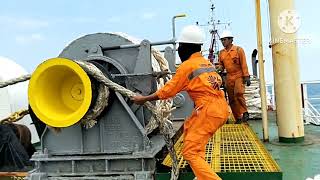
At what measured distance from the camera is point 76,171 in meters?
3.97

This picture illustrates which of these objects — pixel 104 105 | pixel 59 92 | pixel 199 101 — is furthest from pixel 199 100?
pixel 59 92

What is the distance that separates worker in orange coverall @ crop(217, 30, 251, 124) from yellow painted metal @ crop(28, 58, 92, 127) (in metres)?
3.26

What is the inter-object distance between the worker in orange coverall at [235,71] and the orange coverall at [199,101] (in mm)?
3232

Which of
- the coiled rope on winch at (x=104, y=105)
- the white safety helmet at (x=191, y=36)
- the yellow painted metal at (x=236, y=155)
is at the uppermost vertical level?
the white safety helmet at (x=191, y=36)

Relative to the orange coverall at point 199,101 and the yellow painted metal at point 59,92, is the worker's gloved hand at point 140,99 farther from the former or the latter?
the yellow painted metal at point 59,92

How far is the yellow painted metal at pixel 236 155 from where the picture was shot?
3631 millimetres

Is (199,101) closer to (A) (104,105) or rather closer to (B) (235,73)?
(A) (104,105)

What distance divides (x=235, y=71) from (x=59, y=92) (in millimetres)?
3442

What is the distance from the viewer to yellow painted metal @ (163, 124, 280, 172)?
11.9 ft

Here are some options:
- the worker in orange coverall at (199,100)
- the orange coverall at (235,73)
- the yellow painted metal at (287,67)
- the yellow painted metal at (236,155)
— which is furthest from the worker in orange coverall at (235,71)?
the worker in orange coverall at (199,100)

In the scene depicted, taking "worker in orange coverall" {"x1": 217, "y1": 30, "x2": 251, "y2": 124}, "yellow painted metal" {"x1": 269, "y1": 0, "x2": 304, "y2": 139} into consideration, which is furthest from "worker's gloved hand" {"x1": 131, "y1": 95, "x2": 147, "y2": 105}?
"worker in orange coverall" {"x1": 217, "y1": 30, "x2": 251, "y2": 124}

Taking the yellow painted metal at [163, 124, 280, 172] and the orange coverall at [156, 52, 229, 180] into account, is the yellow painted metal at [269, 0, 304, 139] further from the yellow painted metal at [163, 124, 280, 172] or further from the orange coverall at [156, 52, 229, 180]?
the orange coverall at [156, 52, 229, 180]

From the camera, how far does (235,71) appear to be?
6562 millimetres

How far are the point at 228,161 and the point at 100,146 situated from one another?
48.6 inches
